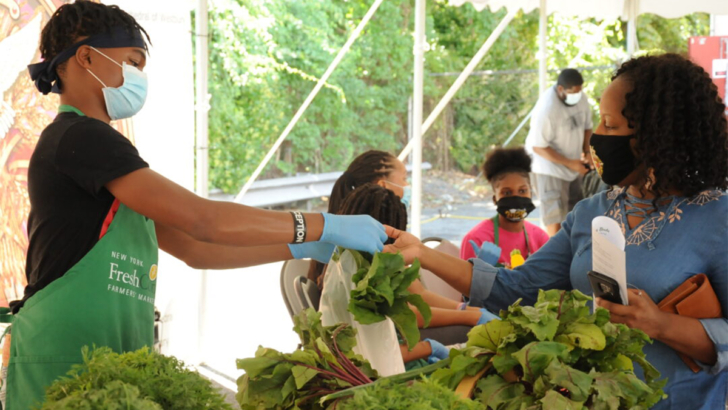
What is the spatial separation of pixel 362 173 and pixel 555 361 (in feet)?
8.92

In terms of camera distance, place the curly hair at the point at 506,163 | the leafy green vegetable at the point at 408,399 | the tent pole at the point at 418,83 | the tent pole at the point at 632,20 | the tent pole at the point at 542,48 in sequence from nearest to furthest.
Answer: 1. the leafy green vegetable at the point at 408,399
2. the curly hair at the point at 506,163
3. the tent pole at the point at 418,83
4. the tent pole at the point at 632,20
5. the tent pole at the point at 542,48

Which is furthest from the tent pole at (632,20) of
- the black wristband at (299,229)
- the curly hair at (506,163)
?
the black wristband at (299,229)

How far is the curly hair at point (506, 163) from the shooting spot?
4234 millimetres

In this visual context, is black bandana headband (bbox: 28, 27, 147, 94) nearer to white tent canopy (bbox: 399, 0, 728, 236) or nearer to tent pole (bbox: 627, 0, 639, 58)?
white tent canopy (bbox: 399, 0, 728, 236)

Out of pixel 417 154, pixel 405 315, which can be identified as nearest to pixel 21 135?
pixel 405 315

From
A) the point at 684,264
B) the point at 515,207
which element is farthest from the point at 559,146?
the point at 684,264

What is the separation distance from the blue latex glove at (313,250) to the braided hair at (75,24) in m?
0.68

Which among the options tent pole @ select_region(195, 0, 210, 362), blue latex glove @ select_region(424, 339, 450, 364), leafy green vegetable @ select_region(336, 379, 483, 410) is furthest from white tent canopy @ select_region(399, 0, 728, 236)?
leafy green vegetable @ select_region(336, 379, 483, 410)

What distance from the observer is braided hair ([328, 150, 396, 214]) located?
12.2 ft

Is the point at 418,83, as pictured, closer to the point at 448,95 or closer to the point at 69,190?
the point at 448,95

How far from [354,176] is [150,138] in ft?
3.20

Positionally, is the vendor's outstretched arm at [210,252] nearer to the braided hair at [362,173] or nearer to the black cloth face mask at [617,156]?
→ the black cloth face mask at [617,156]

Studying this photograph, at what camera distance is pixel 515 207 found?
13.3 feet

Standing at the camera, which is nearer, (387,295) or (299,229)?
(387,295)
